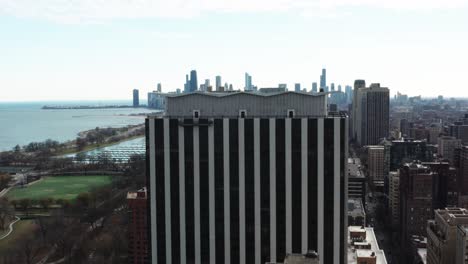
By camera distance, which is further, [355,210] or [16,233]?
[355,210]

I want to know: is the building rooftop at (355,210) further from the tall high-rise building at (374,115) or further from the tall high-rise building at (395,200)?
the tall high-rise building at (374,115)

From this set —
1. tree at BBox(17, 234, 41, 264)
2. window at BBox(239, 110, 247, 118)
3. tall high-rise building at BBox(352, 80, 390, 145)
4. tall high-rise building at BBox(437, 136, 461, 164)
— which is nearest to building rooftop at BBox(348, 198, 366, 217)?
tree at BBox(17, 234, 41, 264)

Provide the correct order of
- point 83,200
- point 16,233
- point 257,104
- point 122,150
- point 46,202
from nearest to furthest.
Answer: point 257,104 < point 16,233 < point 83,200 < point 46,202 < point 122,150

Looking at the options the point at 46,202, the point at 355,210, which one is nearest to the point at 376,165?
the point at 355,210

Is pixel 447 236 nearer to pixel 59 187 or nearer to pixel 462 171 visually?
pixel 462 171

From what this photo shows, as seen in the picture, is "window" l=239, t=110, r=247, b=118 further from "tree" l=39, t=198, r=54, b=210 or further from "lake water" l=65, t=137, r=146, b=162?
"lake water" l=65, t=137, r=146, b=162

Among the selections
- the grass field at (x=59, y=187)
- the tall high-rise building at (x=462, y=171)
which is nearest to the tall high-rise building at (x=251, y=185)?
the tall high-rise building at (x=462, y=171)

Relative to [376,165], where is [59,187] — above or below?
below
